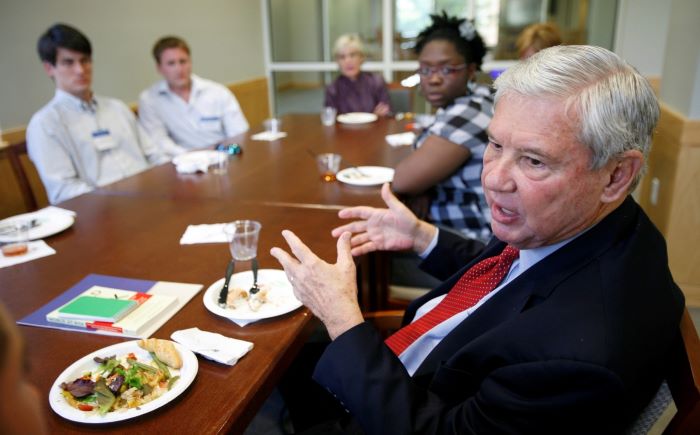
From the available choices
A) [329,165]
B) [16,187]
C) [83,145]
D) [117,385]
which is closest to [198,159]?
[329,165]

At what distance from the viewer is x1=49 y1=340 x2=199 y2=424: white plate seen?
842 millimetres

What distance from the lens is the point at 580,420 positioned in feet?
2.41

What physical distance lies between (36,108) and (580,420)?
3.87m

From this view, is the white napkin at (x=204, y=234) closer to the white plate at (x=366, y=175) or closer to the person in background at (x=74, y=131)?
the white plate at (x=366, y=175)

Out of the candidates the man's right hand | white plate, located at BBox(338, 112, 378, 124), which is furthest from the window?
the man's right hand

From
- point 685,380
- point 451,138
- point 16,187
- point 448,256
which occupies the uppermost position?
point 451,138

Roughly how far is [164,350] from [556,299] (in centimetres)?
72

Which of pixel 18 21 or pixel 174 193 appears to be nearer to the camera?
pixel 174 193

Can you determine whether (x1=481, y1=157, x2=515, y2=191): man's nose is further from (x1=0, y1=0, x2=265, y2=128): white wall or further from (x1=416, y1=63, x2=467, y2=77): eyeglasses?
(x1=0, y1=0, x2=265, y2=128): white wall

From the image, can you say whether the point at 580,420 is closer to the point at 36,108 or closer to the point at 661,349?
the point at 661,349

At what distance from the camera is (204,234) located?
5.35ft

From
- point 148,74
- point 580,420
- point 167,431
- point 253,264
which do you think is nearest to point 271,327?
point 253,264

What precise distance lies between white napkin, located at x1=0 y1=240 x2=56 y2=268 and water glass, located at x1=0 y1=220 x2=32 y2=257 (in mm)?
13

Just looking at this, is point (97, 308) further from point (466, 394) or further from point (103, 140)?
point (103, 140)
